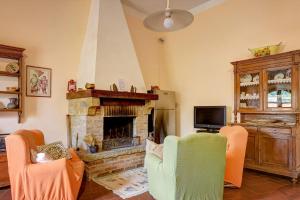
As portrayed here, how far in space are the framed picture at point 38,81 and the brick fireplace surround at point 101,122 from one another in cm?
47

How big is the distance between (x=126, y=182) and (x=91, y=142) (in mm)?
1108

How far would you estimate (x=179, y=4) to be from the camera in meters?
5.38

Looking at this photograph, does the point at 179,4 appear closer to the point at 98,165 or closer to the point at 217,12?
the point at 217,12

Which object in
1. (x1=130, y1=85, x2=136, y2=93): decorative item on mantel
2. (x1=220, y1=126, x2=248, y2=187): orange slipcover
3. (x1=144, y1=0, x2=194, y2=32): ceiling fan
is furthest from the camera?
(x1=130, y1=85, x2=136, y2=93): decorative item on mantel

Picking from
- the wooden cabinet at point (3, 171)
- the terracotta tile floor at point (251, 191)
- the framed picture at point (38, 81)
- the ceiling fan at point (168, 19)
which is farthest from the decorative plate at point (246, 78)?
the wooden cabinet at point (3, 171)

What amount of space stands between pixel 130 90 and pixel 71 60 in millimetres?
1471

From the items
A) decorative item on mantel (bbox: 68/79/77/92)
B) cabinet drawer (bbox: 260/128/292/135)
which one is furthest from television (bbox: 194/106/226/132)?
decorative item on mantel (bbox: 68/79/77/92)

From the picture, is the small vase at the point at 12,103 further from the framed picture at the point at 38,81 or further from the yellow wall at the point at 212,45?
the yellow wall at the point at 212,45

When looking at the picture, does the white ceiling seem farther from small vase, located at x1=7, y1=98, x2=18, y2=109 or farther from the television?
small vase, located at x1=7, y1=98, x2=18, y2=109

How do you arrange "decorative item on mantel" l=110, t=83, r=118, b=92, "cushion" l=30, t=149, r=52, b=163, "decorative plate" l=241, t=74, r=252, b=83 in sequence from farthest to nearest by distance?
1. "decorative item on mantel" l=110, t=83, r=118, b=92
2. "decorative plate" l=241, t=74, r=252, b=83
3. "cushion" l=30, t=149, r=52, b=163

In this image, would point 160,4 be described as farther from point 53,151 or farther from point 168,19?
point 53,151

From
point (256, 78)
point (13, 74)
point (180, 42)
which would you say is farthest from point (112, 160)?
point (180, 42)

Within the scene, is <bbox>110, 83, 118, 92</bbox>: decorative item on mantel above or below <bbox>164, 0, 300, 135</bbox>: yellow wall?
below

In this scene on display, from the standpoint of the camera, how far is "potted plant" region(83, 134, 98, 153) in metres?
4.00
